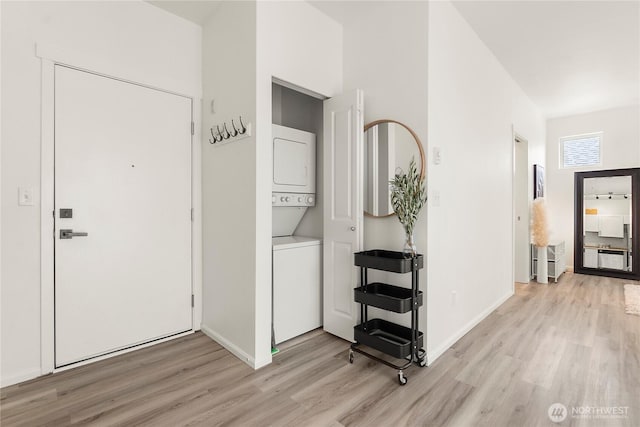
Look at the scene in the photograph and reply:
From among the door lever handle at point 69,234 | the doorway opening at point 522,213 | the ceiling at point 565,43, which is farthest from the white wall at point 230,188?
the doorway opening at point 522,213

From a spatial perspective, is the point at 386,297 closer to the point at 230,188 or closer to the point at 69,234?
the point at 230,188

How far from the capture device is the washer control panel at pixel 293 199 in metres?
2.71

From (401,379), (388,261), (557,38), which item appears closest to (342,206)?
(388,261)

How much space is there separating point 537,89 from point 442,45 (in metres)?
2.80

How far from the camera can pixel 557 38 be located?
3020mm

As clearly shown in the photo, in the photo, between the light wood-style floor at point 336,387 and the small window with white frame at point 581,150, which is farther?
the small window with white frame at point 581,150

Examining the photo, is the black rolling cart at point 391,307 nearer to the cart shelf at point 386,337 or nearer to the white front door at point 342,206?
the cart shelf at point 386,337

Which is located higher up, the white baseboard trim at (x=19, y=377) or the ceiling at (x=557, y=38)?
the ceiling at (x=557, y=38)

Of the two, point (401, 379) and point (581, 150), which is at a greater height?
point (581, 150)

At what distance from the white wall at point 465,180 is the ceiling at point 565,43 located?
16 centimetres

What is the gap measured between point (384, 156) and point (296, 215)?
1111 millimetres

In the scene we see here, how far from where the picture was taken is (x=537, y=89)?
4.29 meters

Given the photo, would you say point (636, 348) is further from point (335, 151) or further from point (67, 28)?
point (67, 28)

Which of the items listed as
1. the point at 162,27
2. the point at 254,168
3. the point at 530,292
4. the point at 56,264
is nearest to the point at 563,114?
the point at 530,292
